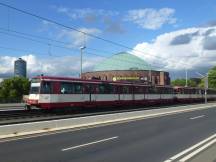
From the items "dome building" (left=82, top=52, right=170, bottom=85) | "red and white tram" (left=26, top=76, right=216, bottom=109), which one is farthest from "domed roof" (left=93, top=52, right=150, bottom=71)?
"red and white tram" (left=26, top=76, right=216, bottom=109)

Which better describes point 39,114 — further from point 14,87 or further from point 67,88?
point 14,87

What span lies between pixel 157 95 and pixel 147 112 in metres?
26.0

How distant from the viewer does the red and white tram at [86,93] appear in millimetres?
35188

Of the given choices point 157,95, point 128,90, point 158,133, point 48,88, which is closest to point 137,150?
point 158,133

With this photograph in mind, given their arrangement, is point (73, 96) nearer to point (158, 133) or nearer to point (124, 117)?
point (124, 117)

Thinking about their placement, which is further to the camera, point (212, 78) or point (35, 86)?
point (212, 78)

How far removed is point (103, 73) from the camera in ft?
493

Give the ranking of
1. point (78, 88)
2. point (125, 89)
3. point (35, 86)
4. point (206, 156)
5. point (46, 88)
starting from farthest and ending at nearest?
point (125, 89) < point (78, 88) < point (35, 86) < point (46, 88) < point (206, 156)

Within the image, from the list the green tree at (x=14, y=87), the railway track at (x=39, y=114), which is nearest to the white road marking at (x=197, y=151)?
the railway track at (x=39, y=114)

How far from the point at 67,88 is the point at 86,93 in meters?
3.30

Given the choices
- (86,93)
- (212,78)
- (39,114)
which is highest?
(212,78)

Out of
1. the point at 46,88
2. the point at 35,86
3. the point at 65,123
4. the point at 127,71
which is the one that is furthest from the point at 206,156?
the point at 127,71

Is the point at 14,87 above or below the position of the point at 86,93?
above

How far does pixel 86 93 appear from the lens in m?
40.1
